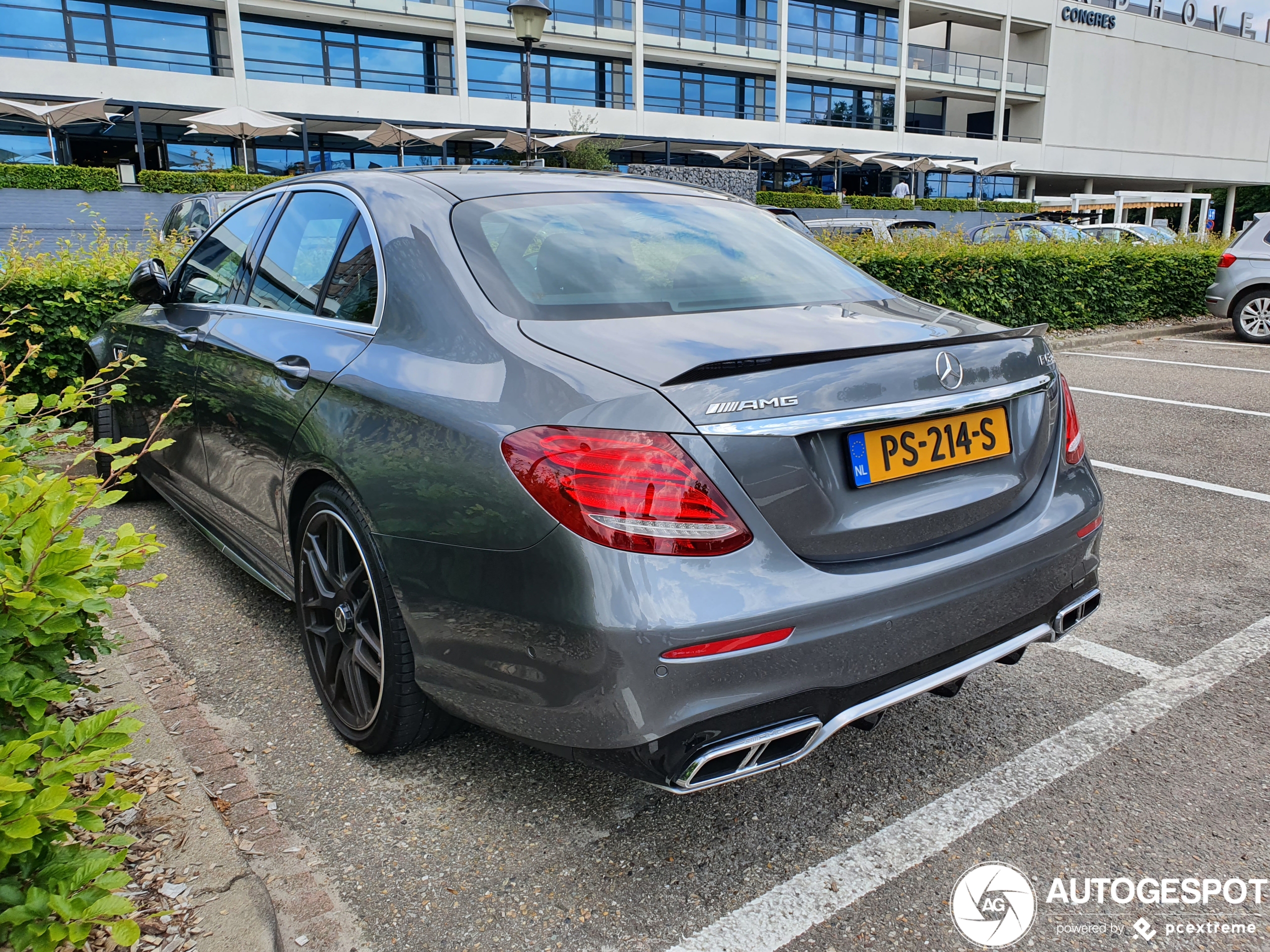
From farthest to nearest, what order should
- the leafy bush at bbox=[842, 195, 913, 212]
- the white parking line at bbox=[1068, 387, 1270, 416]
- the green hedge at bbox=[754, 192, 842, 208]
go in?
the leafy bush at bbox=[842, 195, 913, 212] < the green hedge at bbox=[754, 192, 842, 208] < the white parking line at bbox=[1068, 387, 1270, 416]

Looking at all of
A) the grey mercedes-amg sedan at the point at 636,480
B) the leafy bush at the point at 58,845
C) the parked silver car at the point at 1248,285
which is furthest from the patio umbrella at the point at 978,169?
the leafy bush at the point at 58,845

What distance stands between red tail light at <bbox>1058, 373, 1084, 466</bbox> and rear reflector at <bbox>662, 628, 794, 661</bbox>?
1109mm

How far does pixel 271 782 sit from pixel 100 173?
83.6 ft

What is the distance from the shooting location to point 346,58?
33750mm

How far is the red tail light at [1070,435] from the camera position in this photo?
98.5 inches

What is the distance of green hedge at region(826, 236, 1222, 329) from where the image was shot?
1068cm

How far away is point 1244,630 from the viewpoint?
3.37m

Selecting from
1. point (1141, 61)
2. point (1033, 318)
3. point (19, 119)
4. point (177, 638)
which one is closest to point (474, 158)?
point (19, 119)

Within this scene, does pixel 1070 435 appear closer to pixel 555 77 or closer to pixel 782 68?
pixel 555 77

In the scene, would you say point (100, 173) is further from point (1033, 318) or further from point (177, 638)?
point (177, 638)

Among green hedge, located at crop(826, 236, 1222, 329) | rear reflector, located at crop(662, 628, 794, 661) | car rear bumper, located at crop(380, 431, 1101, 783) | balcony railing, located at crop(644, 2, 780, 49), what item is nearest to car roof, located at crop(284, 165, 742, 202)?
car rear bumper, located at crop(380, 431, 1101, 783)

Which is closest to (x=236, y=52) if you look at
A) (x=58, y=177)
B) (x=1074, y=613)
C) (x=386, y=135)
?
(x=386, y=135)

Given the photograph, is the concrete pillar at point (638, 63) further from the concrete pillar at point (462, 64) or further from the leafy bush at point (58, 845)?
the leafy bush at point (58, 845)

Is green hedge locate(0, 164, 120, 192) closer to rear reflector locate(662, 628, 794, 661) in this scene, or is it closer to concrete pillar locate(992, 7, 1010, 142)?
rear reflector locate(662, 628, 794, 661)
